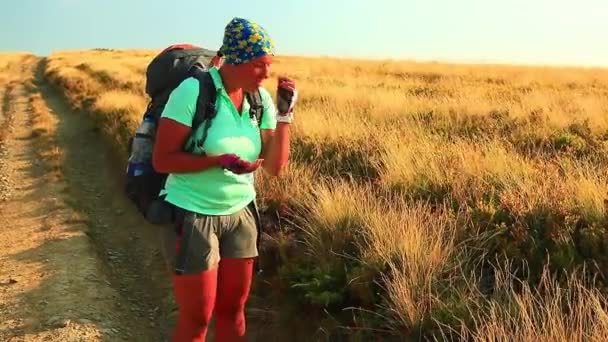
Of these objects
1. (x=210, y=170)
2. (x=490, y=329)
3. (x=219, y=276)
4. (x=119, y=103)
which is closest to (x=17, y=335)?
(x=219, y=276)

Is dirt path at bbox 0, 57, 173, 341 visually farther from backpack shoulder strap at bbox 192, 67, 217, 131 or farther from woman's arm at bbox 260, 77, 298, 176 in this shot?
backpack shoulder strap at bbox 192, 67, 217, 131

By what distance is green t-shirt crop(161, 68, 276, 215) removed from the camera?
2.73 meters

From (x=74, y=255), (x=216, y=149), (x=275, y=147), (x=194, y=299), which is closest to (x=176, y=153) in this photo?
(x=216, y=149)

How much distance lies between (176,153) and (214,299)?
857mm

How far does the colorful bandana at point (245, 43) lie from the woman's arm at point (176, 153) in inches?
17.4

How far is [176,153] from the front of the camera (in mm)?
2750

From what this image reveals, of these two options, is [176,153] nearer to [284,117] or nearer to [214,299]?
[284,117]

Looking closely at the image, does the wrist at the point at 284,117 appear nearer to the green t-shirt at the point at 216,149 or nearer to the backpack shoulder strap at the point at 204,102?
the green t-shirt at the point at 216,149

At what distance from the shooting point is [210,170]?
2838 millimetres

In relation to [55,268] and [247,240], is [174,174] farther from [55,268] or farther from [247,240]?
[55,268]

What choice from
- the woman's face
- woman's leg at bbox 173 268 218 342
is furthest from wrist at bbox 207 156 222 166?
woman's leg at bbox 173 268 218 342

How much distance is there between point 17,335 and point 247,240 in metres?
2.48

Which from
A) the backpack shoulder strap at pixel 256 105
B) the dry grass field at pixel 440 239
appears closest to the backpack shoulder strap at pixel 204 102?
the backpack shoulder strap at pixel 256 105

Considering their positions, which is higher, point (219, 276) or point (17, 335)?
point (219, 276)
